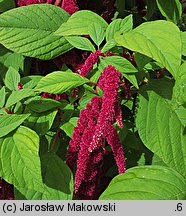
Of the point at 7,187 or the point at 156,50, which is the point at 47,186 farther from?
the point at 156,50

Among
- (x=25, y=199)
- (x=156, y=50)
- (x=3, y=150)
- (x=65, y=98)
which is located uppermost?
(x=156, y=50)

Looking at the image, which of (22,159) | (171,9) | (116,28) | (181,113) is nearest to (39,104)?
(22,159)

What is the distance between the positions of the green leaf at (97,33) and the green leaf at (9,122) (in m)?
0.25

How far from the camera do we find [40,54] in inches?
49.7

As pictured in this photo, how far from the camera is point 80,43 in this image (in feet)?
3.81

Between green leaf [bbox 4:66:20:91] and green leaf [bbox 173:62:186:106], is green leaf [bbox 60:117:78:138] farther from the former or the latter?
green leaf [bbox 173:62:186:106]

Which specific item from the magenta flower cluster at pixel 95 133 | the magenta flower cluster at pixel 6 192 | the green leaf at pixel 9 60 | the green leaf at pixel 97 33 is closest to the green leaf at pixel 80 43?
the green leaf at pixel 97 33

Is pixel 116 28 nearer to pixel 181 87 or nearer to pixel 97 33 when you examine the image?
pixel 97 33

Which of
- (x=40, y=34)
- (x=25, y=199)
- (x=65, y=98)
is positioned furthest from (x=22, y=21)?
(x=25, y=199)

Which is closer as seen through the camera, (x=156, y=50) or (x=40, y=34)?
(x=156, y=50)

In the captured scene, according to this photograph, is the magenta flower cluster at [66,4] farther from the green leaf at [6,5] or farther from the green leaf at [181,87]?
the green leaf at [181,87]

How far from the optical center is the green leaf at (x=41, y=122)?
114 centimetres

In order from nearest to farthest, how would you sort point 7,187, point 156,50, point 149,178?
point 156,50
point 149,178
point 7,187

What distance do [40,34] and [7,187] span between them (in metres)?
0.42
